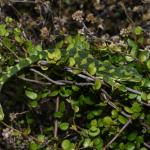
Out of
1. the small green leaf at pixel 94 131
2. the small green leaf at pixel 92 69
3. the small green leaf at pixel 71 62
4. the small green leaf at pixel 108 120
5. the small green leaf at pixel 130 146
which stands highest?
the small green leaf at pixel 71 62

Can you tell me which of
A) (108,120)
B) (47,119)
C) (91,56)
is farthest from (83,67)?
(47,119)

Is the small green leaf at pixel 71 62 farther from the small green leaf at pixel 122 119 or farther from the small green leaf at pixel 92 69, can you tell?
the small green leaf at pixel 122 119

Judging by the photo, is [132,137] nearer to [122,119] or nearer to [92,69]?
[122,119]

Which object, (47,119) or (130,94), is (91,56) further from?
(47,119)

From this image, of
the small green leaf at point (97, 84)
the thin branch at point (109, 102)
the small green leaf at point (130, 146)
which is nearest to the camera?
the small green leaf at point (97, 84)

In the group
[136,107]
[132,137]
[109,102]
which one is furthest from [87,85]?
[132,137]

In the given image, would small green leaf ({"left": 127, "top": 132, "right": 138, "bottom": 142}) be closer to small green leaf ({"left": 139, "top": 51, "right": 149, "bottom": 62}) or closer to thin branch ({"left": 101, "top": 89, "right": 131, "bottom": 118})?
thin branch ({"left": 101, "top": 89, "right": 131, "bottom": 118})

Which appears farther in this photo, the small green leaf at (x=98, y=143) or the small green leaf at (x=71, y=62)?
the small green leaf at (x=98, y=143)

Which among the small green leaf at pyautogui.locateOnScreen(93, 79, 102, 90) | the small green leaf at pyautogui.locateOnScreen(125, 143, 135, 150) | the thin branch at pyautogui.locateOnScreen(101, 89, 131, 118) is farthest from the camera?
the small green leaf at pyautogui.locateOnScreen(125, 143, 135, 150)

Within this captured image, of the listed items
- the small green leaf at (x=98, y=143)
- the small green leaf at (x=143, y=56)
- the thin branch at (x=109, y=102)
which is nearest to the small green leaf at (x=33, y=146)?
the small green leaf at (x=98, y=143)

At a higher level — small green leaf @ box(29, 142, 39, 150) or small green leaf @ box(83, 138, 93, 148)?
small green leaf @ box(83, 138, 93, 148)

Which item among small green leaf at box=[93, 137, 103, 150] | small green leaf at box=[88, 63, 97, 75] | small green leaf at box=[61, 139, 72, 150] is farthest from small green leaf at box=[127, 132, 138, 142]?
small green leaf at box=[88, 63, 97, 75]
